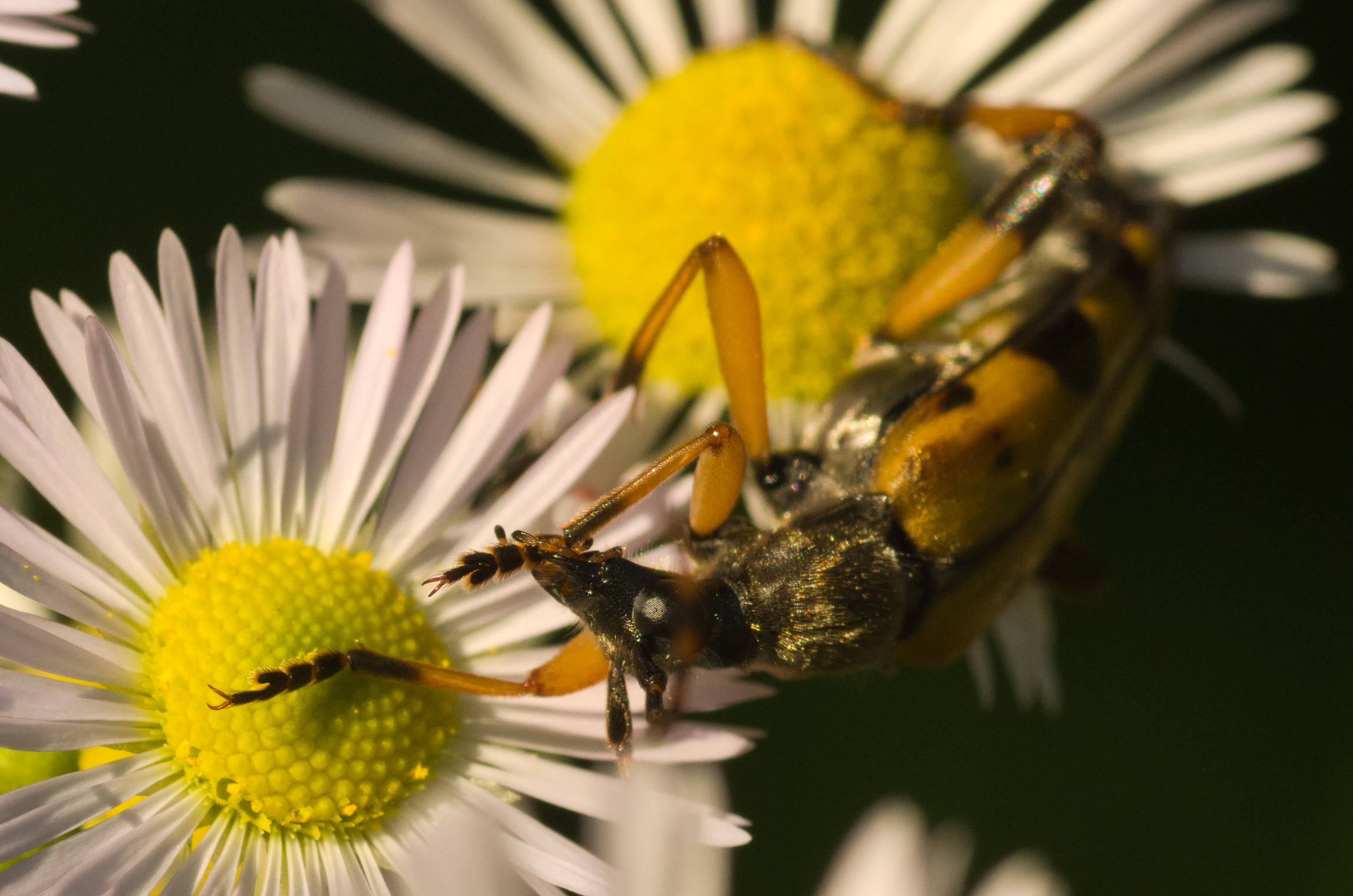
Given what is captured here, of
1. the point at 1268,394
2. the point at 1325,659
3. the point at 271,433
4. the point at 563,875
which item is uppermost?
the point at 271,433

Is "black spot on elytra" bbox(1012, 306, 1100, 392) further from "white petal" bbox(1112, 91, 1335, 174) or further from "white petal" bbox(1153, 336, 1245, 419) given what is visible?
"white petal" bbox(1112, 91, 1335, 174)

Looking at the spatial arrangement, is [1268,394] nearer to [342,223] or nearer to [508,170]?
[508,170]

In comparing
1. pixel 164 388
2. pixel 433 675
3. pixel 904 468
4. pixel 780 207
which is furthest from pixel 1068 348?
pixel 164 388

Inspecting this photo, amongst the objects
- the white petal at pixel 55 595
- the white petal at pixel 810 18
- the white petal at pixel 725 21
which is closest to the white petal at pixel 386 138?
the white petal at pixel 725 21

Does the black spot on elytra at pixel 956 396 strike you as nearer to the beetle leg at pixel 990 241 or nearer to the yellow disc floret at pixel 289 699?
the beetle leg at pixel 990 241

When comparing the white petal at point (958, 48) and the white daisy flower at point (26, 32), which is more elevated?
the white daisy flower at point (26, 32)

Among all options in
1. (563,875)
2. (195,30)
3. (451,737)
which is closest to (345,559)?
(451,737)
